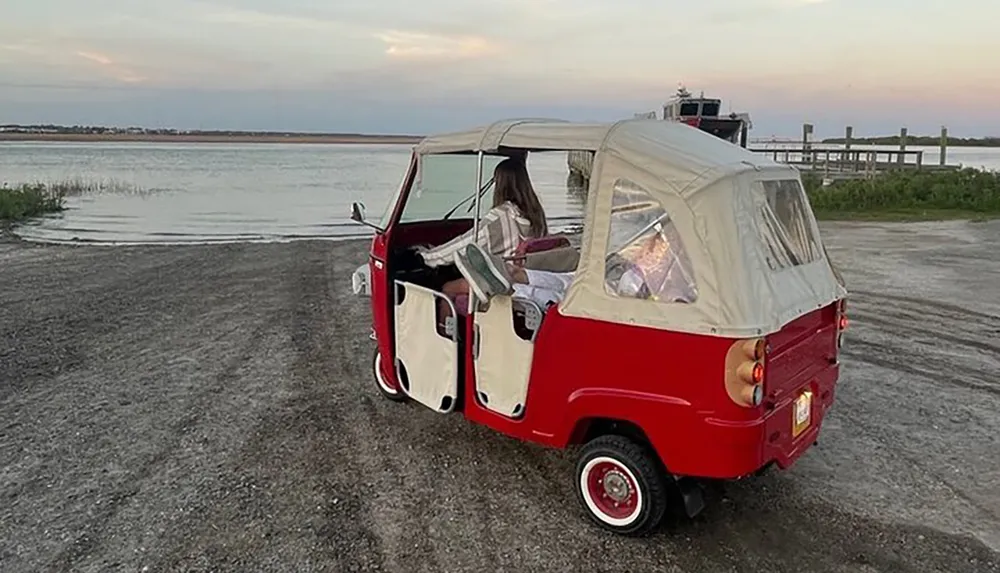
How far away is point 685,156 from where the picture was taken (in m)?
3.64

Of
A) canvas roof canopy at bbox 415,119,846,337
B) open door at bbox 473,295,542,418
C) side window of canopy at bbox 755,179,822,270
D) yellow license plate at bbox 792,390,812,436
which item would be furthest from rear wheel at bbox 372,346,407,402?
side window of canopy at bbox 755,179,822,270

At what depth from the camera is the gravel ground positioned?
3680mm

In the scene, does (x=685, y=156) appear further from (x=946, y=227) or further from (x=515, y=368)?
(x=946, y=227)

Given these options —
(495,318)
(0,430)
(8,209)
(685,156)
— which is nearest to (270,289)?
(0,430)

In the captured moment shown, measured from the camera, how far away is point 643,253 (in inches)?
142

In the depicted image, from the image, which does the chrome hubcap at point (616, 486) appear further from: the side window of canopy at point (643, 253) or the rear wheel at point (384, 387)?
the rear wheel at point (384, 387)

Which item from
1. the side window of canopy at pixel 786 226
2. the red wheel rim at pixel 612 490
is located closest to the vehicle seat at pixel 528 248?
the red wheel rim at pixel 612 490

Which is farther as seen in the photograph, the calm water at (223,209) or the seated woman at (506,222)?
the calm water at (223,209)

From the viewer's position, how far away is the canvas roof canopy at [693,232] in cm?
337

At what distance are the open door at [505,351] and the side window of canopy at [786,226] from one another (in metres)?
1.17

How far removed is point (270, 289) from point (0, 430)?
208 inches

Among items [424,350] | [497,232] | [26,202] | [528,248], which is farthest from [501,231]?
[26,202]

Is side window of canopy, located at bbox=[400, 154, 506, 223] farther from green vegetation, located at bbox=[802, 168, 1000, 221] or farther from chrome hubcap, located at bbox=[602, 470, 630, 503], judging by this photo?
green vegetation, located at bbox=[802, 168, 1000, 221]

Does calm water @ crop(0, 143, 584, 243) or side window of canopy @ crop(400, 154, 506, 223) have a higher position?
side window of canopy @ crop(400, 154, 506, 223)
